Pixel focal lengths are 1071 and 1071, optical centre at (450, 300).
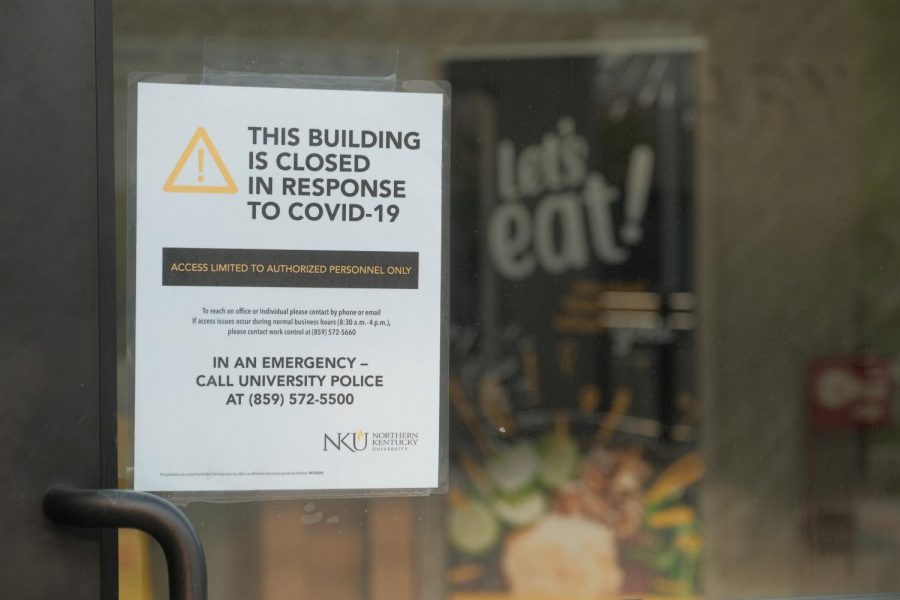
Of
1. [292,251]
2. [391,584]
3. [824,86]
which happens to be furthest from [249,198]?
[824,86]

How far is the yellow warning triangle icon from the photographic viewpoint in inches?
51.8

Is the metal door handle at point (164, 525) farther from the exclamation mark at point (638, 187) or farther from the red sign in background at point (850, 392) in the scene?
the red sign in background at point (850, 392)

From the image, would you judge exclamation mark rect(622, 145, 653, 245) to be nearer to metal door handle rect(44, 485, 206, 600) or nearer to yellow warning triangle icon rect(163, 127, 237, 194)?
yellow warning triangle icon rect(163, 127, 237, 194)

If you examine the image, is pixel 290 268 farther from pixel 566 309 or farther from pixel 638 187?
pixel 638 187

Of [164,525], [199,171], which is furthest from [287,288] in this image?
[164,525]

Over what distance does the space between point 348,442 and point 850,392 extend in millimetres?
671

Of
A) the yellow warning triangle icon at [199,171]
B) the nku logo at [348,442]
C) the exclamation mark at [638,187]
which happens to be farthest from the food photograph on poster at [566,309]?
the yellow warning triangle icon at [199,171]

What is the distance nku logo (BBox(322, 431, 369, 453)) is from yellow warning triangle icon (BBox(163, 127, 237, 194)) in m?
0.33

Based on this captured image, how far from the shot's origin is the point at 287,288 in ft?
4.38

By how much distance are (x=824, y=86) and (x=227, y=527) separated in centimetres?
96

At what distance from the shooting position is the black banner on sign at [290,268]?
1.32 metres

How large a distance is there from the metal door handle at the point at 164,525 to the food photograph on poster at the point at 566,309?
1.10ft

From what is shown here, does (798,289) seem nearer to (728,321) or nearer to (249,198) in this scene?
(728,321)

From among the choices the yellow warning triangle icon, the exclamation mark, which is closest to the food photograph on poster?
the exclamation mark
